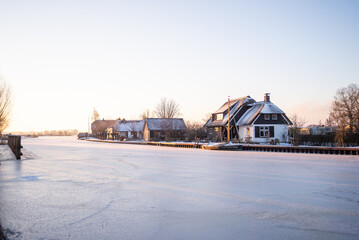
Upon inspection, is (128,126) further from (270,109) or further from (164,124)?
(270,109)

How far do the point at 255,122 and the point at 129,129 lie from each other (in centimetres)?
4473

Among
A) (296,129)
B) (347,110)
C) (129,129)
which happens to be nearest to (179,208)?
(296,129)

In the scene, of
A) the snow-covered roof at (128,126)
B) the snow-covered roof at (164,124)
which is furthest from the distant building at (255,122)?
the snow-covered roof at (128,126)

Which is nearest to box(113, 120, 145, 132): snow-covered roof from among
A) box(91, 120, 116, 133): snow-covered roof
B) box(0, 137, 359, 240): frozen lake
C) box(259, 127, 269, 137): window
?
box(91, 120, 116, 133): snow-covered roof

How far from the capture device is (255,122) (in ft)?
125

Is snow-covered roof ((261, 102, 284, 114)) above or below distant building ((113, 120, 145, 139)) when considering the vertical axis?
above

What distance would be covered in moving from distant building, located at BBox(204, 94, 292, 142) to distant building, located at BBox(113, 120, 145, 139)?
34938 mm

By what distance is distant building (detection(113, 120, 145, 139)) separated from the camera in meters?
75.9

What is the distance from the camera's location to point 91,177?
32.1 ft

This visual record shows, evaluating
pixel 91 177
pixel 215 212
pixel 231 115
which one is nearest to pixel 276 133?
pixel 231 115

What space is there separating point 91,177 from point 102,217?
4.98 m

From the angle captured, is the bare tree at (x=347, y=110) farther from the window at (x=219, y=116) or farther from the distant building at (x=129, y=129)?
the distant building at (x=129, y=129)

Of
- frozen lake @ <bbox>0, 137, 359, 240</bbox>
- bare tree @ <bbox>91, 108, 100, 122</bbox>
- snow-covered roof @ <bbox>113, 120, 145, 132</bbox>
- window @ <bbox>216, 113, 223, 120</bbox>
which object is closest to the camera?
frozen lake @ <bbox>0, 137, 359, 240</bbox>

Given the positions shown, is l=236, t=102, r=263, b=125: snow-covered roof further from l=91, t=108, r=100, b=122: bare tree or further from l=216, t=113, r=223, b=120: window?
l=91, t=108, r=100, b=122: bare tree
